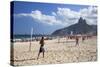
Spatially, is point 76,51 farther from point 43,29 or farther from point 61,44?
point 43,29

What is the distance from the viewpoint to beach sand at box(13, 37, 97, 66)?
2.35 metres

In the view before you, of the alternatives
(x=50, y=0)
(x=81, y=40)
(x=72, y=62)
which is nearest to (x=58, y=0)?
(x=50, y=0)

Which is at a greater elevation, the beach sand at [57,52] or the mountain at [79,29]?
the mountain at [79,29]

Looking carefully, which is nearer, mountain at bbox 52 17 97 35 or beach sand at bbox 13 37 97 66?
beach sand at bbox 13 37 97 66

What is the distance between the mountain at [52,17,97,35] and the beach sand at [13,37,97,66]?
9 cm

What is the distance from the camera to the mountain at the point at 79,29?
2.54 metres

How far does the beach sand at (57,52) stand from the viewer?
2.35 metres

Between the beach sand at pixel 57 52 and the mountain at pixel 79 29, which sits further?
the mountain at pixel 79 29

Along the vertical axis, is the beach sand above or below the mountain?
below

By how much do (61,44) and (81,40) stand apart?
278 mm

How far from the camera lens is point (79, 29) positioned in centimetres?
263

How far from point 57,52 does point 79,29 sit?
403 mm

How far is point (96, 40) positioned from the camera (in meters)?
2.72

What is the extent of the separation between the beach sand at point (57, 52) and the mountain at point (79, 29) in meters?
0.09
